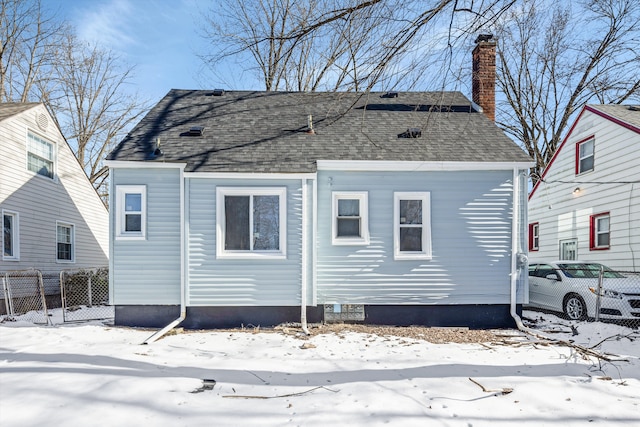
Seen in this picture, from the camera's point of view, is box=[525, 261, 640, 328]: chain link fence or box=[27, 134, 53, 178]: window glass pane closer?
box=[525, 261, 640, 328]: chain link fence

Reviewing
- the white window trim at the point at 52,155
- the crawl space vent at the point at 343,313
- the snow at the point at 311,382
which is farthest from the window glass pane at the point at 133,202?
the white window trim at the point at 52,155

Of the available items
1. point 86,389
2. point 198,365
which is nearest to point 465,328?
point 198,365

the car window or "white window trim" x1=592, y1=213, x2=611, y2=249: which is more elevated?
"white window trim" x1=592, y1=213, x2=611, y2=249

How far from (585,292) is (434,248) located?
11.9 ft

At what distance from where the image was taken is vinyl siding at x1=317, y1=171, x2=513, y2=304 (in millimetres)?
8828

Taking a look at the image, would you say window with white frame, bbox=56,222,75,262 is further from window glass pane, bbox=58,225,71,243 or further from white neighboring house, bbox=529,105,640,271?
white neighboring house, bbox=529,105,640,271

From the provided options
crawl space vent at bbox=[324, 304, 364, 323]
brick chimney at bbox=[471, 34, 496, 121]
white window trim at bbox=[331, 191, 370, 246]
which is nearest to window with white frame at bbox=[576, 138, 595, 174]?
brick chimney at bbox=[471, 34, 496, 121]

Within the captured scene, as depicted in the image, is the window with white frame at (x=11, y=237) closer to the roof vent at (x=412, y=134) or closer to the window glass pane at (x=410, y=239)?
the window glass pane at (x=410, y=239)

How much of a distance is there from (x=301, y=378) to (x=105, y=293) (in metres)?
10.3

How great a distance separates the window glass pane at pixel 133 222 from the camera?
862cm

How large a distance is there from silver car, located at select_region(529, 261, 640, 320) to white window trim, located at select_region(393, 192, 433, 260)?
3.63 meters

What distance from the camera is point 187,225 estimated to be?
8461 millimetres

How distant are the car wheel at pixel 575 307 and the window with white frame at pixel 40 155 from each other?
49.8 feet

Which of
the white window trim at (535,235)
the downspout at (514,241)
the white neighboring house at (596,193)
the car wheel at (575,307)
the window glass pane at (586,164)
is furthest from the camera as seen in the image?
the white window trim at (535,235)
